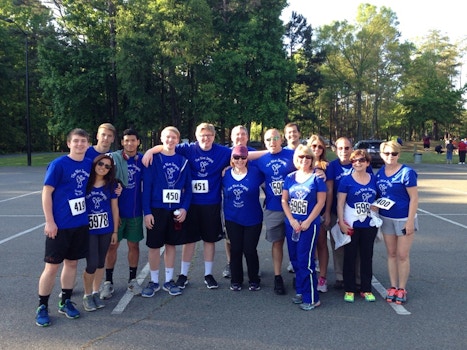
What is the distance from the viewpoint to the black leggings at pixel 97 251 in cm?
421

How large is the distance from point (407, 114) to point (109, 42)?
1535 inches

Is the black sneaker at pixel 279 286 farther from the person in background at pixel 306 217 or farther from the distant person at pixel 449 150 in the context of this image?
the distant person at pixel 449 150

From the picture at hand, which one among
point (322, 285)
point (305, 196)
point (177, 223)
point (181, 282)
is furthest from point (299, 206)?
point (181, 282)

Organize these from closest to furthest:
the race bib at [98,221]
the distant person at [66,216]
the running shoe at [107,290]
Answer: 1. the distant person at [66,216]
2. the race bib at [98,221]
3. the running shoe at [107,290]

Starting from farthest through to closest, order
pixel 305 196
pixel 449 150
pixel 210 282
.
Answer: pixel 449 150 < pixel 210 282 < pixel 305 196

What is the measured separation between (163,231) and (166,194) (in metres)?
0.45

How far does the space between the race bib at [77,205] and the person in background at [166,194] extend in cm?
79

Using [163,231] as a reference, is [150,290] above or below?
below

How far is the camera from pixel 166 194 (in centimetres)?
471

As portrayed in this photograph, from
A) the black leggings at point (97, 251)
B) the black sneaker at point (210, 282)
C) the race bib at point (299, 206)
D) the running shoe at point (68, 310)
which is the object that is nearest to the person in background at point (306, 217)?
the race bib at point (299, 206)

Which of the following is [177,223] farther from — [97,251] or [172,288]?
[97,251]

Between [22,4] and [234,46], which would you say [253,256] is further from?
[22,4]

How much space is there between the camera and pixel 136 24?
29578mm

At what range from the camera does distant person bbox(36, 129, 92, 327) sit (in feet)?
12.7
